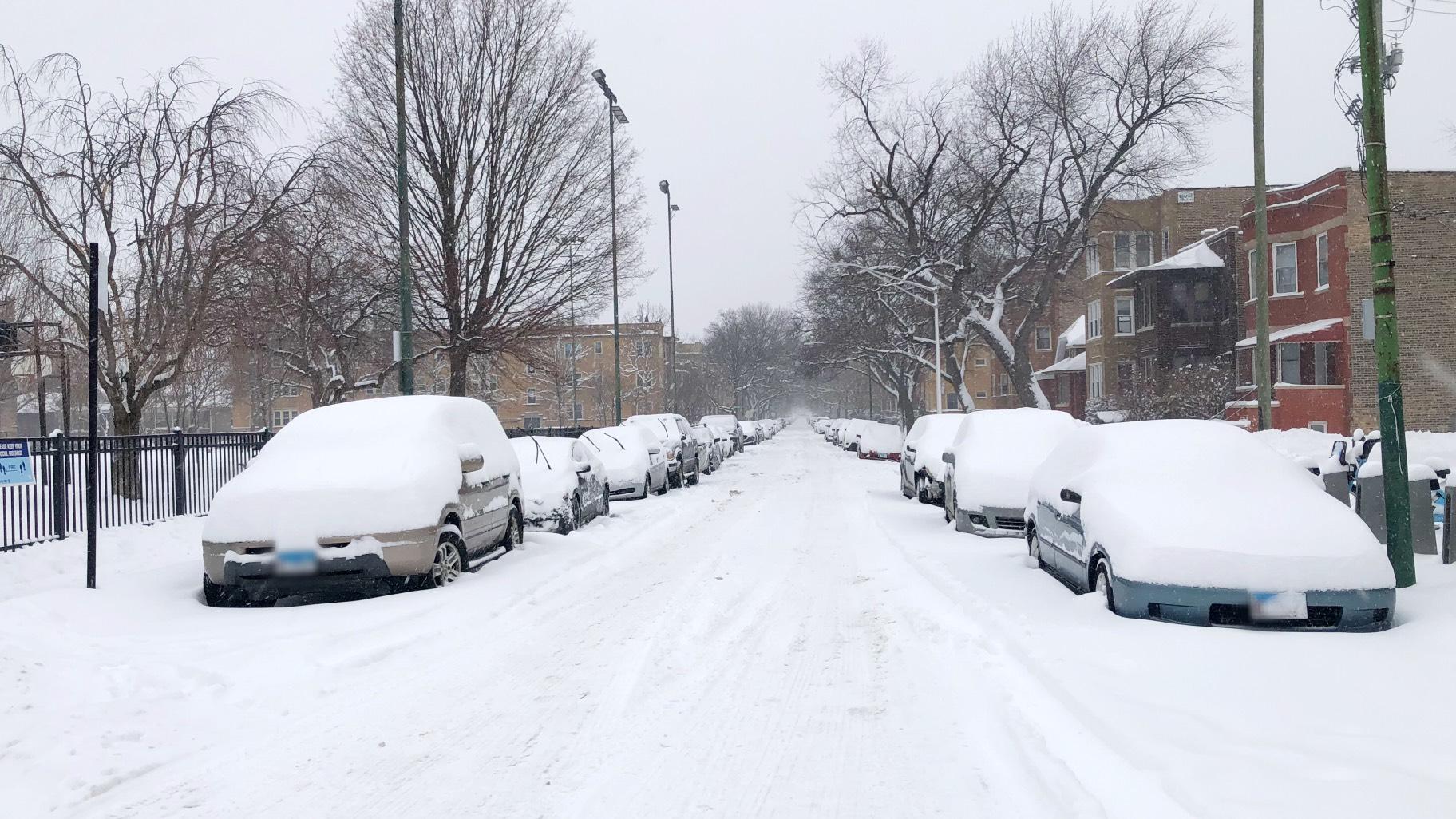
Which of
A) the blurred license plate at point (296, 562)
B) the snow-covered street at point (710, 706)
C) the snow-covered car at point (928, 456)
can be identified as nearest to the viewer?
the snow-covered street at point (710, 706)

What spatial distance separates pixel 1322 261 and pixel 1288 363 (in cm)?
326

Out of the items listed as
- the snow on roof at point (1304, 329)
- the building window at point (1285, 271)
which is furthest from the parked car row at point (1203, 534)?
the building window at point (1285, 271)

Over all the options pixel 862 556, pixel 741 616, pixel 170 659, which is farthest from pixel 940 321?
pixel 170 659

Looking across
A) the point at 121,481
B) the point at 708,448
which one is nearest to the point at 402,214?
the point at 121,481

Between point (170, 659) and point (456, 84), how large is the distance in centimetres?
1714

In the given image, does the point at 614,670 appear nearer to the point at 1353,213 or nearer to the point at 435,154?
the point at 435,154

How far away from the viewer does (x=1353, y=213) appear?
1188 inches

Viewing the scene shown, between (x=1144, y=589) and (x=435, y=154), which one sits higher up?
(x=435, y=154)

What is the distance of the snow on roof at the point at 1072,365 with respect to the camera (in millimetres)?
54000

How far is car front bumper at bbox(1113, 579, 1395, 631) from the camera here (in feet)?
23.0

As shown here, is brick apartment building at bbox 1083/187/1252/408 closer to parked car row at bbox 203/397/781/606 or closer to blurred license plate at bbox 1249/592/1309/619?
parked car row at bbox 203/397/781/606

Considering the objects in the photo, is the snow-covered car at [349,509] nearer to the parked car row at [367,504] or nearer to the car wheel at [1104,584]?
the parked car row at [367,504]

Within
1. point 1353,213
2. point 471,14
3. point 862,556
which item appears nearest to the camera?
point 862,556

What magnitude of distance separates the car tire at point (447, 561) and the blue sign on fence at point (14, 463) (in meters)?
3.55
